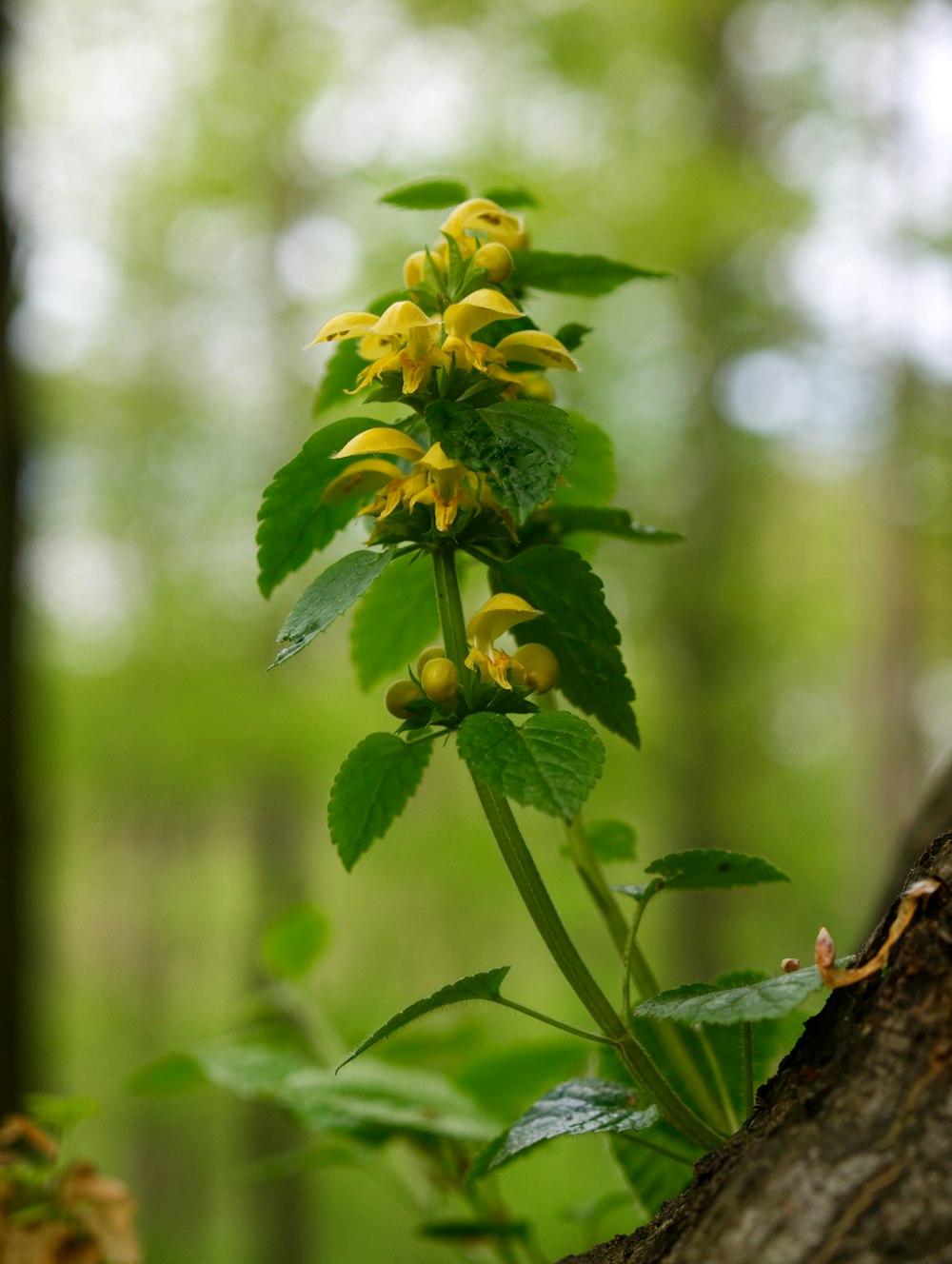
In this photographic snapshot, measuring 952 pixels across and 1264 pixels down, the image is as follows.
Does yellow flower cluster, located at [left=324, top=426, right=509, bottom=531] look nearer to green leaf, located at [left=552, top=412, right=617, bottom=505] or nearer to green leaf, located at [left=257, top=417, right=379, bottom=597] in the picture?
green leaf, located at [left=257, top=417, right=379, bottom=597]

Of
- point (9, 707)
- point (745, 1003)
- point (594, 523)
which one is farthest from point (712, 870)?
point (9, 707)

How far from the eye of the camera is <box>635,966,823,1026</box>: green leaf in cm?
41

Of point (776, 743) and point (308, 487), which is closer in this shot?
point (308, 487)

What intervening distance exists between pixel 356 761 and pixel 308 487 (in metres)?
0.16

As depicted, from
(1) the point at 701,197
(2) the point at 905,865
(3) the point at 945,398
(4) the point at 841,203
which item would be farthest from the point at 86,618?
(2) the point at 905,865

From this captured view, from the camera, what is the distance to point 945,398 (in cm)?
647

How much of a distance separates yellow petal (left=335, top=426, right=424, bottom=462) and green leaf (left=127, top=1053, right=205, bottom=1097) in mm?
519

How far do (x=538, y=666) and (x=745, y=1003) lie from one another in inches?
7.3

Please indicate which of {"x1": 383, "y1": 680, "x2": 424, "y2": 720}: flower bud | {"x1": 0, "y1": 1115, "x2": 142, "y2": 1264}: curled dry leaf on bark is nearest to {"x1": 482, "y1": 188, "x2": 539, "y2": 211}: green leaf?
{"x1": 383, "y1": 680, "x2": 424, "y2": 720}: flower bud

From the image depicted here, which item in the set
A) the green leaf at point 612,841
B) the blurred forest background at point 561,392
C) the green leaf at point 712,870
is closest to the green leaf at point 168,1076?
the green leaf at point 612,841

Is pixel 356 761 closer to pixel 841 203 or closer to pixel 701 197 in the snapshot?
pixel 701 197

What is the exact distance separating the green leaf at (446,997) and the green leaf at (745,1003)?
0.07 metres

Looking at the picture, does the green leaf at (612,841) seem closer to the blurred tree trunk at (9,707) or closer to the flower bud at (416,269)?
the flower bud at (416,269)

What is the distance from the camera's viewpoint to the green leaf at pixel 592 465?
0.73m
